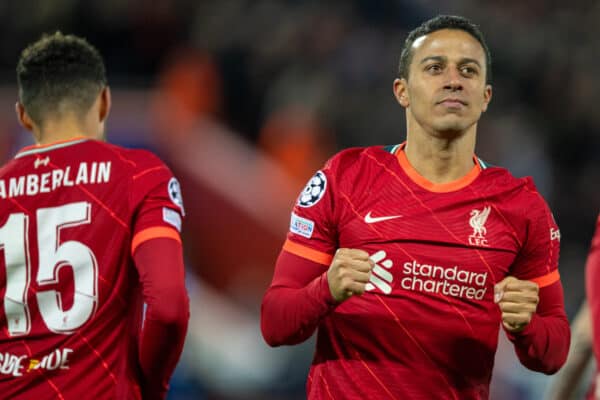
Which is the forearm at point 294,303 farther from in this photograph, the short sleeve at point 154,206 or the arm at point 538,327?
the arm at point 538,327

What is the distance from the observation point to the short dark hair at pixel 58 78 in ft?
12.8

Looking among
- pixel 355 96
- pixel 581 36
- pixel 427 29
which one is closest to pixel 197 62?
pixel 355 96

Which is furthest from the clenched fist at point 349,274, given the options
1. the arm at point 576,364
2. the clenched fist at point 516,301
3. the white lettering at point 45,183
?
the arm at point 576,364

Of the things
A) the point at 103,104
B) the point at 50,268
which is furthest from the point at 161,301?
the point at 103,104

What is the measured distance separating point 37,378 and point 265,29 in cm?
736

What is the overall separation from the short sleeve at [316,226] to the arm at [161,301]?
0.41 m

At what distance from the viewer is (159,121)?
9117 mm

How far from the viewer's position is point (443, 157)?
379 centimetres

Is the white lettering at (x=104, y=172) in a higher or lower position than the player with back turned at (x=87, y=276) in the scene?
higher

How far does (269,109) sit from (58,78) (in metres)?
6.13

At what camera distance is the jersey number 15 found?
11.8ft

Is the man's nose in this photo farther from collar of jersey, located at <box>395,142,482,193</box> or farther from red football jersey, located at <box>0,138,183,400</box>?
red football jersey, located at <box>0,138,183,400</box>

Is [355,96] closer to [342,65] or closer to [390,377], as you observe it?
[342,65]

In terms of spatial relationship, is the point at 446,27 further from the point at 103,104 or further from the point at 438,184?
the point at 103,104
